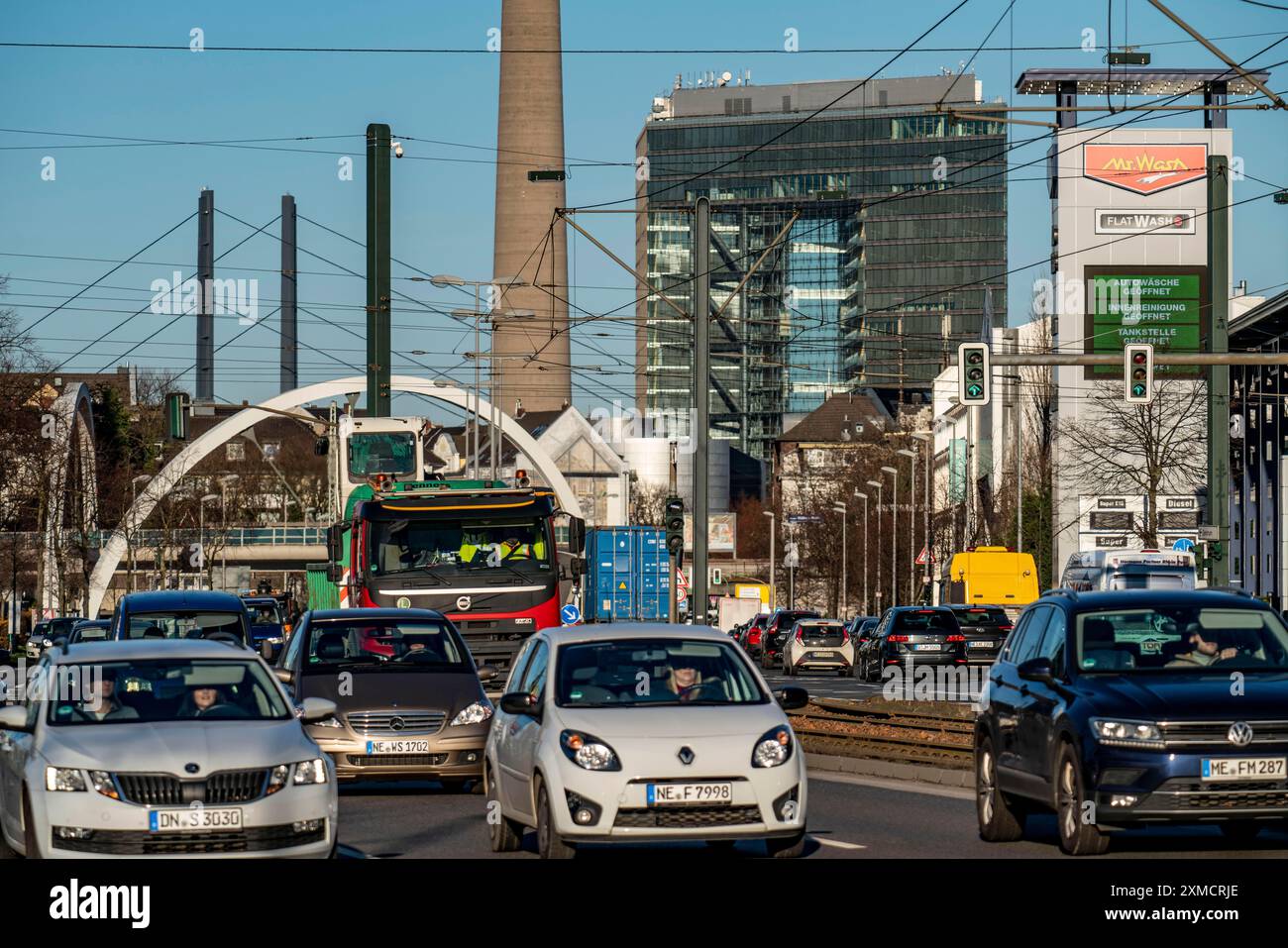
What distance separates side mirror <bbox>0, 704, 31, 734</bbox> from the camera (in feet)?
40.5

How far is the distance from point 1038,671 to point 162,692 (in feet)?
17.8

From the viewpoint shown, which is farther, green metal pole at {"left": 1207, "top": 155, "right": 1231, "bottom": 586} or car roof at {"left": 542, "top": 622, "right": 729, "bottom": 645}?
green metal pole at {"left": 1207, "top": 155, "right": 1231, "bottom": 586}

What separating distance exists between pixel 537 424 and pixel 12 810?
169m

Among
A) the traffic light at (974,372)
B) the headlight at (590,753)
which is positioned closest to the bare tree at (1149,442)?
the traffic light at (974,372)

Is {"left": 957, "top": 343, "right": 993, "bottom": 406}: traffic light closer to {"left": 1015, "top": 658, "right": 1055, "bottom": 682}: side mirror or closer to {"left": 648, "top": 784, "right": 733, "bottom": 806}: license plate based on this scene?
Result: {"left": 1015, "top": 658, "right": 1055, "bottom": 682}: side mirror

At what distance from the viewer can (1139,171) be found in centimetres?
8500

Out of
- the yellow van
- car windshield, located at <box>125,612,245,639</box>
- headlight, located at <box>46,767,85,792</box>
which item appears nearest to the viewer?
headlight, located at <box>46,767,85,792</box>

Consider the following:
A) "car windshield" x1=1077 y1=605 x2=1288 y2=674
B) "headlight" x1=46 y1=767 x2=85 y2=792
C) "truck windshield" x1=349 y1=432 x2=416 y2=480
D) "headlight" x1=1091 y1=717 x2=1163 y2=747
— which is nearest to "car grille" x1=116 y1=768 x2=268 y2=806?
"headlight" x1=46 y1=767 x2=85 y2=792

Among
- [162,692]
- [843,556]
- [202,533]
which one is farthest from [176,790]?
[843,556]

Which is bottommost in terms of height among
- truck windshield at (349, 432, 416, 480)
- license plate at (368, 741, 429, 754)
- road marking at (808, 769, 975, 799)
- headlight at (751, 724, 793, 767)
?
road marking at (808, 769, 975, 799)

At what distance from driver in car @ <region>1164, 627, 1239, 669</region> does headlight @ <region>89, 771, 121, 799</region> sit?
6392 mm

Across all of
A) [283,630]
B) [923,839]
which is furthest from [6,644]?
[923,839]

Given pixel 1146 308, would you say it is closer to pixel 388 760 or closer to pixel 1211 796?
pixel 388 760

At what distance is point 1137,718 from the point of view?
12547 mm
